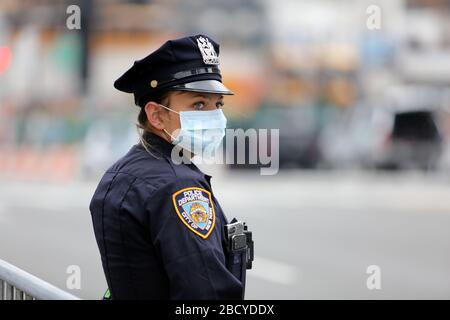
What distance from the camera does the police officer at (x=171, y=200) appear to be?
2.36 m

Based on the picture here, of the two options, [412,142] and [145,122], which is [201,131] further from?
[412,142]

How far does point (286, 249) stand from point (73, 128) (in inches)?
675

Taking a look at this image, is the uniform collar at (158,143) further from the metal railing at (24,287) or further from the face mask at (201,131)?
the metal railing at (24,287)

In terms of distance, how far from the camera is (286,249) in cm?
1074

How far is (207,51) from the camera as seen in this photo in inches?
105

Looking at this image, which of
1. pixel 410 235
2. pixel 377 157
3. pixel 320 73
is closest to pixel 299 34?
pixel 320 73

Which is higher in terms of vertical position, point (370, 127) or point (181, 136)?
point (181, 136)

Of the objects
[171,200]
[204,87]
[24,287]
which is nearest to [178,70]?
[204,87]

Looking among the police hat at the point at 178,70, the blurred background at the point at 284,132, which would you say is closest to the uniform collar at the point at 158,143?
the police hat at the point at 178,70

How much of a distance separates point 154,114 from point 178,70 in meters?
0.14

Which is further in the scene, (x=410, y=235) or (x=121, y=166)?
(x=410, y=235)

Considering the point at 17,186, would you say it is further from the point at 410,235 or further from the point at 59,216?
the point at 410,235

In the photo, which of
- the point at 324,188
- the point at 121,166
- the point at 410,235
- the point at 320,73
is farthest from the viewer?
the point at 320,73

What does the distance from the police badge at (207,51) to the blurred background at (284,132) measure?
7.72 feet
